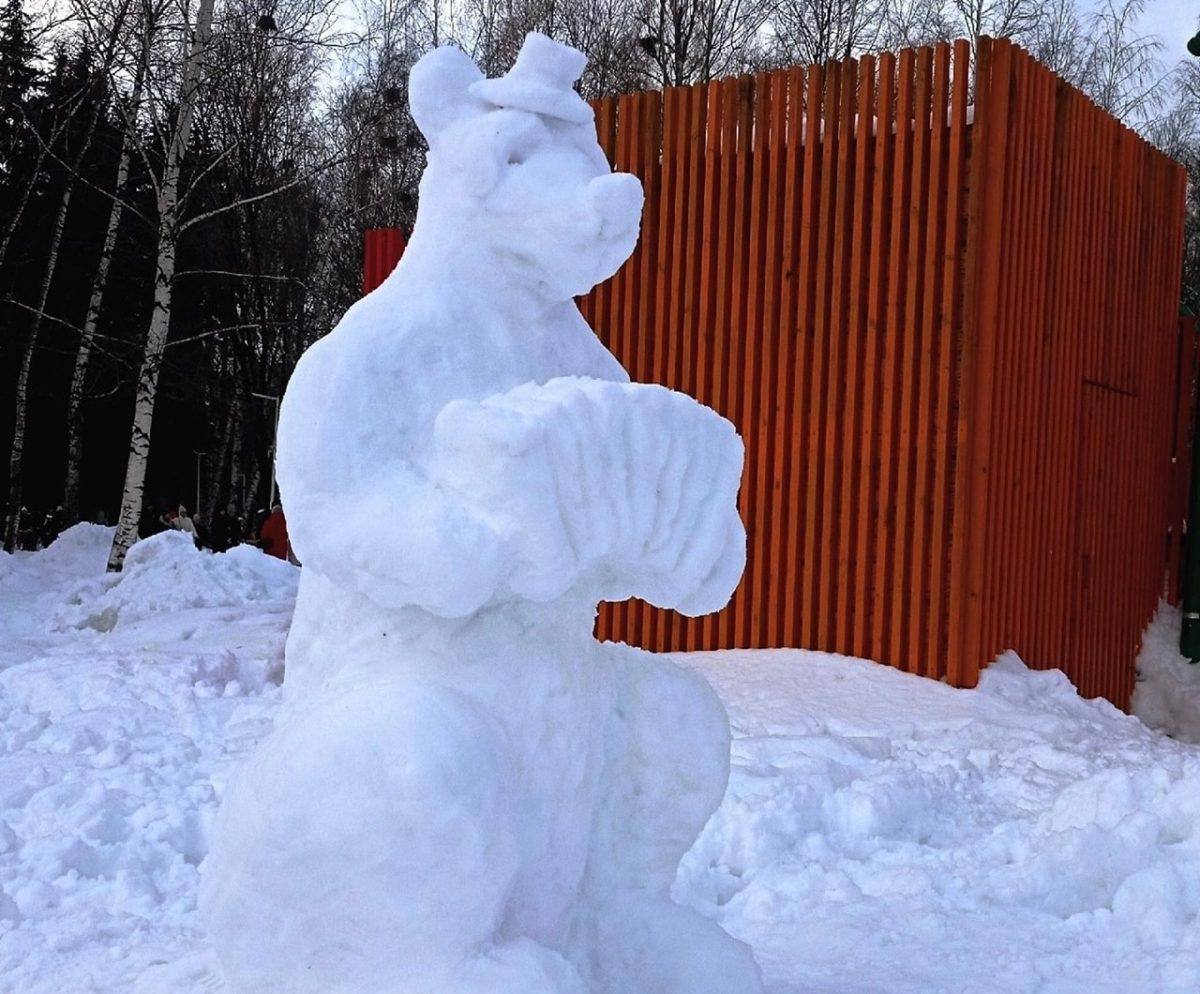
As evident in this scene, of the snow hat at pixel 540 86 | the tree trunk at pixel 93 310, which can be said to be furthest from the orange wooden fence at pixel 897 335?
the tree trunk at pixel 93 310

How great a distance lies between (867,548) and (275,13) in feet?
36.6

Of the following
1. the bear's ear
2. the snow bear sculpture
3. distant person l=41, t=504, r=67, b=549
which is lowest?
distant person l=41, t=504, r=67, b=549

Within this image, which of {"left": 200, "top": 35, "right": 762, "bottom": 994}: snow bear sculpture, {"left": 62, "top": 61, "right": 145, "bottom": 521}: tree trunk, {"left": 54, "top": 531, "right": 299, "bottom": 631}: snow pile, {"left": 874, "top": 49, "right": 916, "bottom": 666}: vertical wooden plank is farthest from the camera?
{"left": 62, "top": 61, "right": 145, "bottom": 521}: tree trunk

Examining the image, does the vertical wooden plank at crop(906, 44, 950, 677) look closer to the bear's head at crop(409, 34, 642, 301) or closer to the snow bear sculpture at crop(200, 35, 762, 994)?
the snow bear sculpture at crop(200, 35, 762, 994)

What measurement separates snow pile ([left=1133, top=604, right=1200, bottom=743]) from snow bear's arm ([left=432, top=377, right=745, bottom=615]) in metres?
7.50

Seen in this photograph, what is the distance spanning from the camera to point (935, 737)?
5.77m

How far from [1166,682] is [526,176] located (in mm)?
8160

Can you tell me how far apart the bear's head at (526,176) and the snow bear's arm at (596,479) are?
11.6 inches

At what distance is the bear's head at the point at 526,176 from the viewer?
2.20 meters

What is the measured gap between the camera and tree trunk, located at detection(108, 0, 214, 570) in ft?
38.6

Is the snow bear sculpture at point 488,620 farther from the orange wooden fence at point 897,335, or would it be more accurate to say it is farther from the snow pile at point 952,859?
the orange wooden fence at point 897,335

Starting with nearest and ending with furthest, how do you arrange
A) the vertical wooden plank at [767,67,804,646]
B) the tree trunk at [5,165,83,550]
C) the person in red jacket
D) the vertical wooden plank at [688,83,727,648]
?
the vertical wooden plank at [767,67,804,646], the vertical wooden plank at [688,83,727,648], the person in red jacket, the tree trunk at [5,165,83,550]

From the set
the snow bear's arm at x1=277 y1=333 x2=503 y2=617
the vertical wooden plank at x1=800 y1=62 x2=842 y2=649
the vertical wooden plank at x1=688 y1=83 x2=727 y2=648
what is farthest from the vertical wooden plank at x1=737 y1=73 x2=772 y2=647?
the snow bear's arm at x1=277 y1=333 x2=503 y2=617

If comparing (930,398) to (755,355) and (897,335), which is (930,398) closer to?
(897,335)
